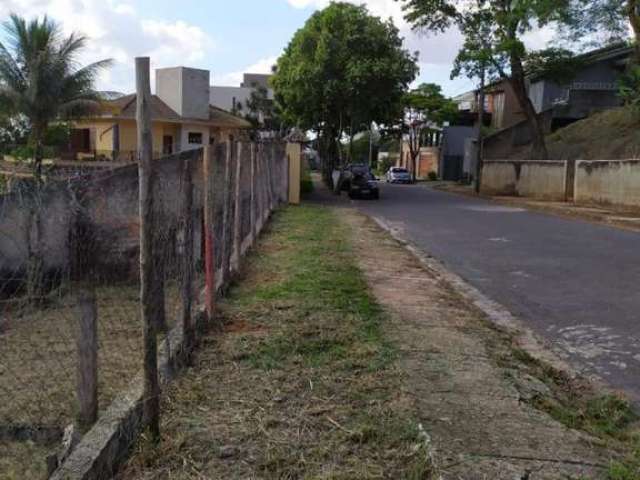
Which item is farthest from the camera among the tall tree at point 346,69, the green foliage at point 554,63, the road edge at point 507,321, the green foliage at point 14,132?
the green foliage at point 554,63

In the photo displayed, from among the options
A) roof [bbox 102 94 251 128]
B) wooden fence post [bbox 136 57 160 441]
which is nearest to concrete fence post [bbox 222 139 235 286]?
wooden fence post [bbox 136 57 160 441]

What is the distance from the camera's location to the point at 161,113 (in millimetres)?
38688

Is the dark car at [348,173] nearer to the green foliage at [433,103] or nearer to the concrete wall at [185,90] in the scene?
the concrete wall at [185,90]

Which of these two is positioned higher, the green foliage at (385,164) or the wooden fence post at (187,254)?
the green foliage at (385,164)

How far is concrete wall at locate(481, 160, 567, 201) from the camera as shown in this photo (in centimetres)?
2781

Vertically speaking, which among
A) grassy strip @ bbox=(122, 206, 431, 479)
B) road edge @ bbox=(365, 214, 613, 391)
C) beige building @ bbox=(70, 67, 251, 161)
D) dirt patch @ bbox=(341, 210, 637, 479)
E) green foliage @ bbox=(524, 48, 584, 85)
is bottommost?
road edge @ bbox=(365, 214, 613, 391)

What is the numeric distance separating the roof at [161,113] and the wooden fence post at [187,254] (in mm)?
31200

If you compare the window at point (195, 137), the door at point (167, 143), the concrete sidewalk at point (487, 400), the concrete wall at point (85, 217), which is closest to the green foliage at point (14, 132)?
the door at point (167, 143)

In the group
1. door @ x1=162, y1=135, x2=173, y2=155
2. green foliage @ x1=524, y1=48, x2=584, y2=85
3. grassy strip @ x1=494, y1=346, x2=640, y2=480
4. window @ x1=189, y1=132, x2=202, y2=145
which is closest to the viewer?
grassy strip @ x1=494, y1=346, x2=640, y2=480

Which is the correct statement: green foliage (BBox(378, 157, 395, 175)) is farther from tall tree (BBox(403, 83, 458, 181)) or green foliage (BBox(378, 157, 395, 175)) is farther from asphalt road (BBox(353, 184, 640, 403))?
asphalt road (BBox(353, 184, 640, 403))

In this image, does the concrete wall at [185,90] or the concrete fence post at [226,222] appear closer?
the concrete fence post at [226,222]

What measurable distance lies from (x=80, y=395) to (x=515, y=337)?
4.42 m

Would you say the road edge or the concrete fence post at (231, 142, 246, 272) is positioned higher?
the concrete fence post at (231, 142, 246, 272)

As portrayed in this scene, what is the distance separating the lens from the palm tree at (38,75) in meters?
25.9
